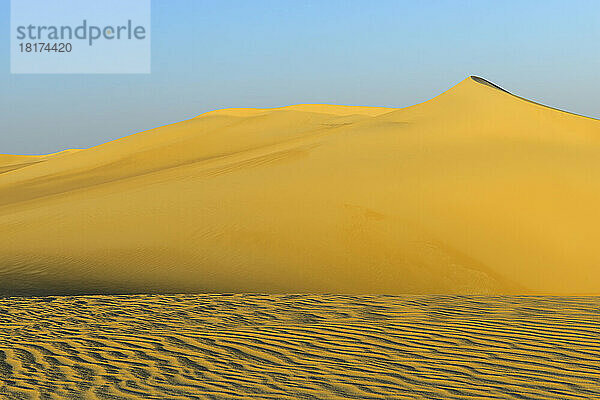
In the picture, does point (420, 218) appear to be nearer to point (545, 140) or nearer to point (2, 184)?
point (545, 140)

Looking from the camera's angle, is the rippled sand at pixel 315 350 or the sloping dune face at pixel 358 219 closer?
the rippled sand at pixel 315 350

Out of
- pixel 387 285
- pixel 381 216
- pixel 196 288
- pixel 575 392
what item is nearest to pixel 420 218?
pixel 381 216

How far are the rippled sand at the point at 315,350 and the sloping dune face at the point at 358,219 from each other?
3.83 metres

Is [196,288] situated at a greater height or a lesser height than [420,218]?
lesser

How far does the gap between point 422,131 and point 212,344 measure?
18.9 metres

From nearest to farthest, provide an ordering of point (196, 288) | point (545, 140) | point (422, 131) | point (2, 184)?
1. point (196, 288)
2. point (545, 140)
3. point (422, 131)
4. point (2, 184)

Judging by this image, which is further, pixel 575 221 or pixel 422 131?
pixel 422 131

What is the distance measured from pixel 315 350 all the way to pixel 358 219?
9808mm

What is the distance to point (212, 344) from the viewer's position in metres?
7.66

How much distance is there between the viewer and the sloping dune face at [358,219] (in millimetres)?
14297

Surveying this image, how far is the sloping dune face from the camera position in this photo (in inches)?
563

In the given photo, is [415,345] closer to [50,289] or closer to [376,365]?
[376,365]

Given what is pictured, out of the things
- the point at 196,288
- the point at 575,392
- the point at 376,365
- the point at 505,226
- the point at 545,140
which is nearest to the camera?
the point at 575,392

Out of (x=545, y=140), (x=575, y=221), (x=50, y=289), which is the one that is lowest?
(x=50, y=289)
